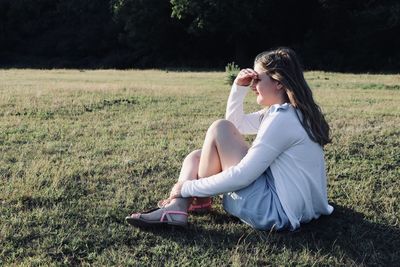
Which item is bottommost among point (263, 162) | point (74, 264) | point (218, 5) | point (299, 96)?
point (74, 264)

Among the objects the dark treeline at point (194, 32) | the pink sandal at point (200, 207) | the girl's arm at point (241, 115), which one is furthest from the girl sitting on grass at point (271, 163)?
the dark treeline at point (194, 32)

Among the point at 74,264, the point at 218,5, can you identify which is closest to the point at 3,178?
the point at 74,264

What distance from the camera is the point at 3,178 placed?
520cm

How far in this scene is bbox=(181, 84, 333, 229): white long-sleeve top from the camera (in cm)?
371

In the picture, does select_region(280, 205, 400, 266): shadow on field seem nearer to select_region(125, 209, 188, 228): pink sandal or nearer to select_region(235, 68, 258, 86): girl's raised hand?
select_region(125, 209, 188, 228): pink sandal

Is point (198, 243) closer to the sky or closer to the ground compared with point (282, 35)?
closer to the ground

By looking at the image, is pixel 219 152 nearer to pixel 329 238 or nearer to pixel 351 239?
pixel 329 238

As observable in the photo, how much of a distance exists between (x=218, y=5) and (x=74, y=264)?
1184 inches

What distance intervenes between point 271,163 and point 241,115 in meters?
0.95

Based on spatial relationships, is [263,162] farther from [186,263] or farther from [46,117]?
[46,117]

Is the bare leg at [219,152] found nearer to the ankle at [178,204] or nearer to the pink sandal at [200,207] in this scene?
the ankle at [178,204]

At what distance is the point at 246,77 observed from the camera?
13.6 feet

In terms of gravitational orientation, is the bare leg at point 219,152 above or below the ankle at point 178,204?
above

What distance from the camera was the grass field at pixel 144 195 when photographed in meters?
3.67
